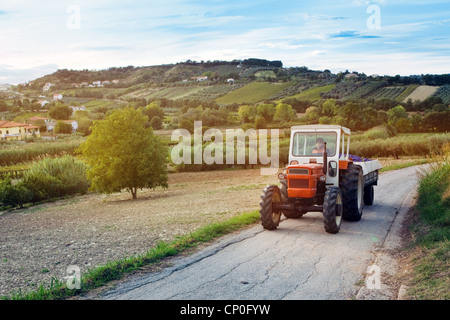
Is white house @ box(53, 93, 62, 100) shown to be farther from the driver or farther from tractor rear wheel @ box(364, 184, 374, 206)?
the driver

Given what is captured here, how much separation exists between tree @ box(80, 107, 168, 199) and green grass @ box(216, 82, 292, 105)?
38.4 m

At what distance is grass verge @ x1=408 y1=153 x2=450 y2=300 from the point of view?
647 centimetres

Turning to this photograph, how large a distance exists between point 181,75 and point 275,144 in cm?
5107

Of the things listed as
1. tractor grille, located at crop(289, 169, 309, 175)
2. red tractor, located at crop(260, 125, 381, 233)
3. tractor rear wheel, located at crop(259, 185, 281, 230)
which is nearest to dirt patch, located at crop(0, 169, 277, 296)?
tractor rear wheel, located at crop(259, 185, 281, 230)

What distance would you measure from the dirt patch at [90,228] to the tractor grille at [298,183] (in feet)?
9.23

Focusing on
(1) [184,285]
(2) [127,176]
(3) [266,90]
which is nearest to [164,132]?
(3) [266,90]

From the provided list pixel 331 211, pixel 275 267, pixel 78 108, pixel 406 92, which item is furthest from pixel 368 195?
pixel 78 108

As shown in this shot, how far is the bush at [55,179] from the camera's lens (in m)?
22.8

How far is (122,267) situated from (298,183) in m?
4.92

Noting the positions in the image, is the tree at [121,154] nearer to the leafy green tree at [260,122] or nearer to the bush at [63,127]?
the leafy green tree at [260,122]

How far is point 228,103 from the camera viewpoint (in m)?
60.0

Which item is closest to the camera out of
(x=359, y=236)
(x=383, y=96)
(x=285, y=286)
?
(x=285, y=286)

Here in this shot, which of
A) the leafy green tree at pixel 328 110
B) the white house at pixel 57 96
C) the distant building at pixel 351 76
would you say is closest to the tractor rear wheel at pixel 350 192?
the leafy green tree at pixel 328 110
